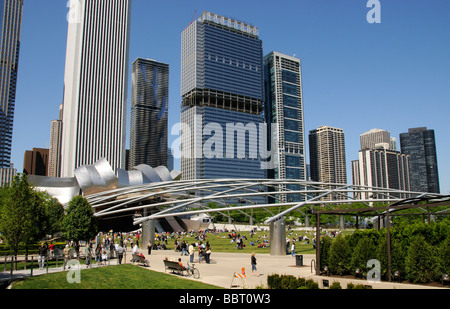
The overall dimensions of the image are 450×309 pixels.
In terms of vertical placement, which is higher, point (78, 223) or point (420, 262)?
point (78, 223)

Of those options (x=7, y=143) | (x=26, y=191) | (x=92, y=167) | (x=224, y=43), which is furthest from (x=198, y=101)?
(x=26, y=191)

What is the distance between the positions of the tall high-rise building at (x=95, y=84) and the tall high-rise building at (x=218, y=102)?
38.3 m

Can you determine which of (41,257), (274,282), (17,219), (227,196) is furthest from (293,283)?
(227,196)

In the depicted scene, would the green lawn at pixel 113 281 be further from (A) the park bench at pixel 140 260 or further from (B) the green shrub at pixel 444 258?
(B) the green shrub at pixel 444 258

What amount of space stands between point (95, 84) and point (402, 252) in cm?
14220

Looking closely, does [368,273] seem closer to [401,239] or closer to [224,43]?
[401,239]

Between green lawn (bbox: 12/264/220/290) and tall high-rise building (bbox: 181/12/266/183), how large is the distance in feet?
496

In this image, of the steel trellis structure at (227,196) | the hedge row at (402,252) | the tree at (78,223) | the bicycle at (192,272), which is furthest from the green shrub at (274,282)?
the tree at (78,223)

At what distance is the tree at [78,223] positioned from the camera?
89.7 ft

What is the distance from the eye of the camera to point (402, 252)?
15.6 m

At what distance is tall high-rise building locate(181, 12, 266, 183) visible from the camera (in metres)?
174

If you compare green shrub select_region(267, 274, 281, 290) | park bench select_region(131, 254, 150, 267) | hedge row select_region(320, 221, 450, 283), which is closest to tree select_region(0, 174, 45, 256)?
park bench select_region(131, 254, 150, 267)

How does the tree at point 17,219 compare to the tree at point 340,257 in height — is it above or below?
above

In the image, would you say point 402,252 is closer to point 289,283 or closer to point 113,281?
point 289,283
